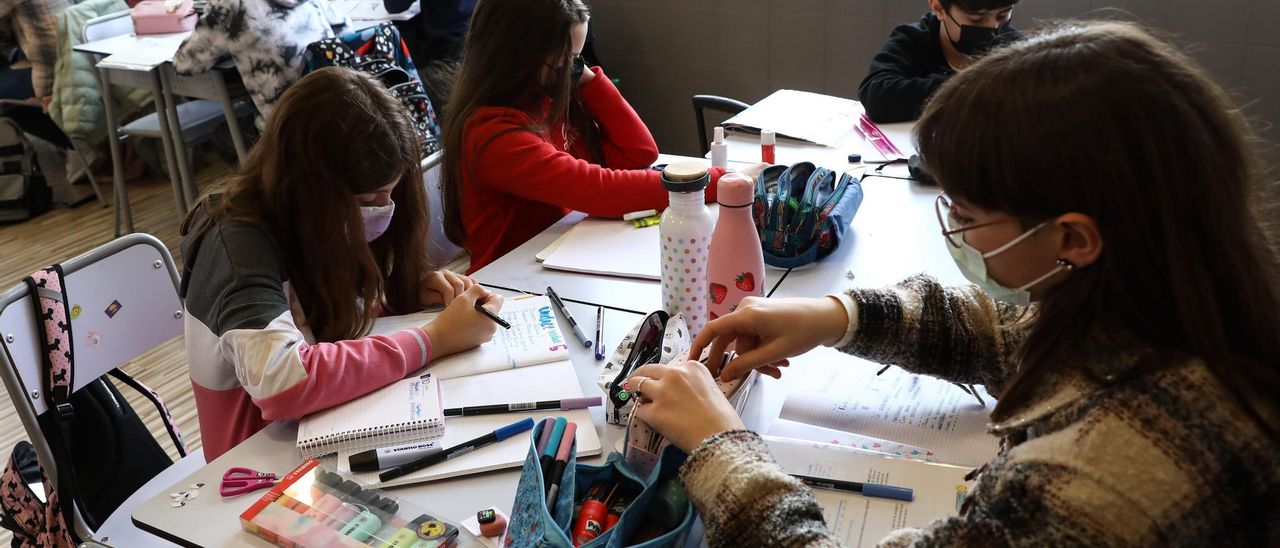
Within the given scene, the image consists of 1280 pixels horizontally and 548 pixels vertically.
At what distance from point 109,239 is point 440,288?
9.26 ft

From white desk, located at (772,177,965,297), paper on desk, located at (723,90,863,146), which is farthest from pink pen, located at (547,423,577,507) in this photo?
paper on desk, located at (723,90,863,146)

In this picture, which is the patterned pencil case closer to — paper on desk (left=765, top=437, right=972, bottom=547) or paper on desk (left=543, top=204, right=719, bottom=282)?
paper on desk (left=765, top=437, right=972, bottom=547)

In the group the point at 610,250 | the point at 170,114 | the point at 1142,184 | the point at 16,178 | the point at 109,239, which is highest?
the point at 1142,184

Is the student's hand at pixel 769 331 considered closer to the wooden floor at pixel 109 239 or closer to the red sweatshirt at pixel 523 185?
the red sweatshirt at pixel 523 185

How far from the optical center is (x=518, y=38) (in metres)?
1.86

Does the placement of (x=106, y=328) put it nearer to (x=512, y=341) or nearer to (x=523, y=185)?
(x=512, y=341)

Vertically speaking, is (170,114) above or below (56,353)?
below

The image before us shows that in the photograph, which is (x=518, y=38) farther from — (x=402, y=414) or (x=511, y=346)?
(x=402, y=414)

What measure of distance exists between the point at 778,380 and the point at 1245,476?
0.60m

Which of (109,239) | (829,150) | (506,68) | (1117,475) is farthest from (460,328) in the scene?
(109,239)

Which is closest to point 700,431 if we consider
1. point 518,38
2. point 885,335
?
point 885,335

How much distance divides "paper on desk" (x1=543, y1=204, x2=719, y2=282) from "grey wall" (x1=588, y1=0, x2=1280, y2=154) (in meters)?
1.87

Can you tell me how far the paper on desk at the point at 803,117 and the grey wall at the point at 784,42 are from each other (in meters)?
1.02

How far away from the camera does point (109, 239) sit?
12.3 feet
